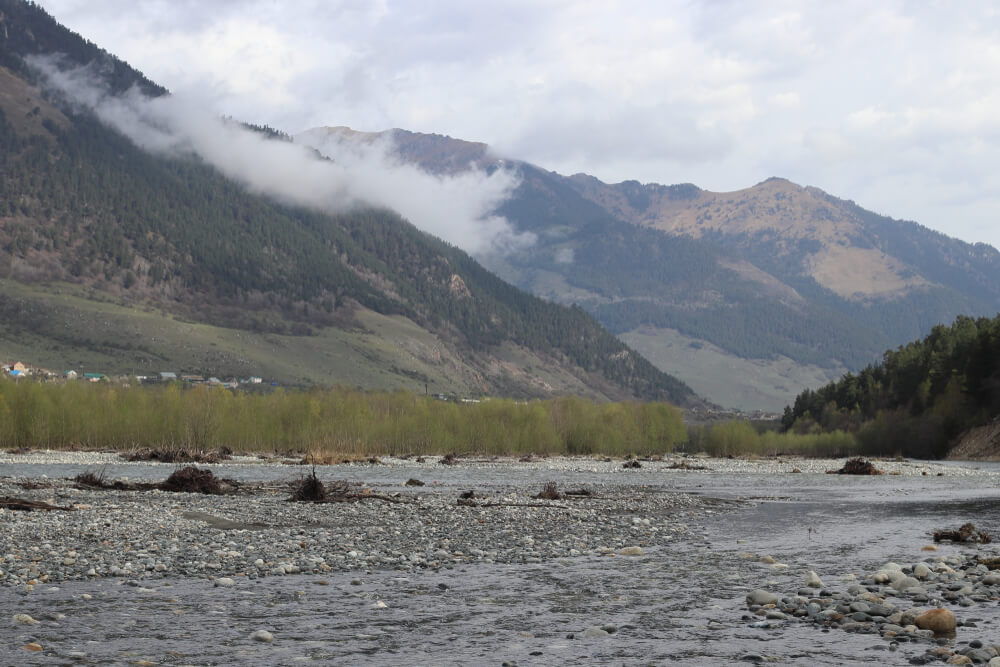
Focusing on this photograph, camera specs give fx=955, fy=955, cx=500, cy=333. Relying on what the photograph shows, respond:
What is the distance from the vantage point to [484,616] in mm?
17562

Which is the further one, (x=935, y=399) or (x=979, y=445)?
(x=935, y=399)

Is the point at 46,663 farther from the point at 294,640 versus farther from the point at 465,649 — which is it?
the point at 465,649

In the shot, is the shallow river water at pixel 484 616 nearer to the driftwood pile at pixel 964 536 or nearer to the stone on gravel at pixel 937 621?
the stone on gravel at pixel 937 621

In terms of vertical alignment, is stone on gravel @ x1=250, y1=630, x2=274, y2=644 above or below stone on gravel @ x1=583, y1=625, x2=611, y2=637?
above

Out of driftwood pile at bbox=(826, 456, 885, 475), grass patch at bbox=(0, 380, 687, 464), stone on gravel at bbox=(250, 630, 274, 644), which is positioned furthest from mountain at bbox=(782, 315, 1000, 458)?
stone on gravel at bbox=(250, 630, 274, 644)

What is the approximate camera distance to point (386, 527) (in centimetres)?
3084


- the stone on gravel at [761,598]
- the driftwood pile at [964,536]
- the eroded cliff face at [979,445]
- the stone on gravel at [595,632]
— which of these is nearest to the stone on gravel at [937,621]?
the stone on gravel at [761,598]

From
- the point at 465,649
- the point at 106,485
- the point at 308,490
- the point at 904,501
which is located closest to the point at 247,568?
the point at 465,649

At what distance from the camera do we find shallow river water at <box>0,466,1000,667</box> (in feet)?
47.8

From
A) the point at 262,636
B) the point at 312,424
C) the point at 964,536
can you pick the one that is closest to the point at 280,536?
the point at 262,636

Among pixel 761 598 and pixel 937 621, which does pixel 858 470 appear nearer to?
pixel 761 598

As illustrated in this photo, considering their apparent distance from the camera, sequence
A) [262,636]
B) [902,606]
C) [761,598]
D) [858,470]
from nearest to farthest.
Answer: [262,636] → [902,606] → [761,598] → [858,470]

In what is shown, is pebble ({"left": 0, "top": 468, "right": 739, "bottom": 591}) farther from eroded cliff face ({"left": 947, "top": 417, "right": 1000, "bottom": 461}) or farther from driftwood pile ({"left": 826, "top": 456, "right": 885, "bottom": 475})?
eroded cliff face ({"left": 947, "top": 417, "right": 1000, "bottom": 461})

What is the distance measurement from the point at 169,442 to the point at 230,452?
29.6 ft
